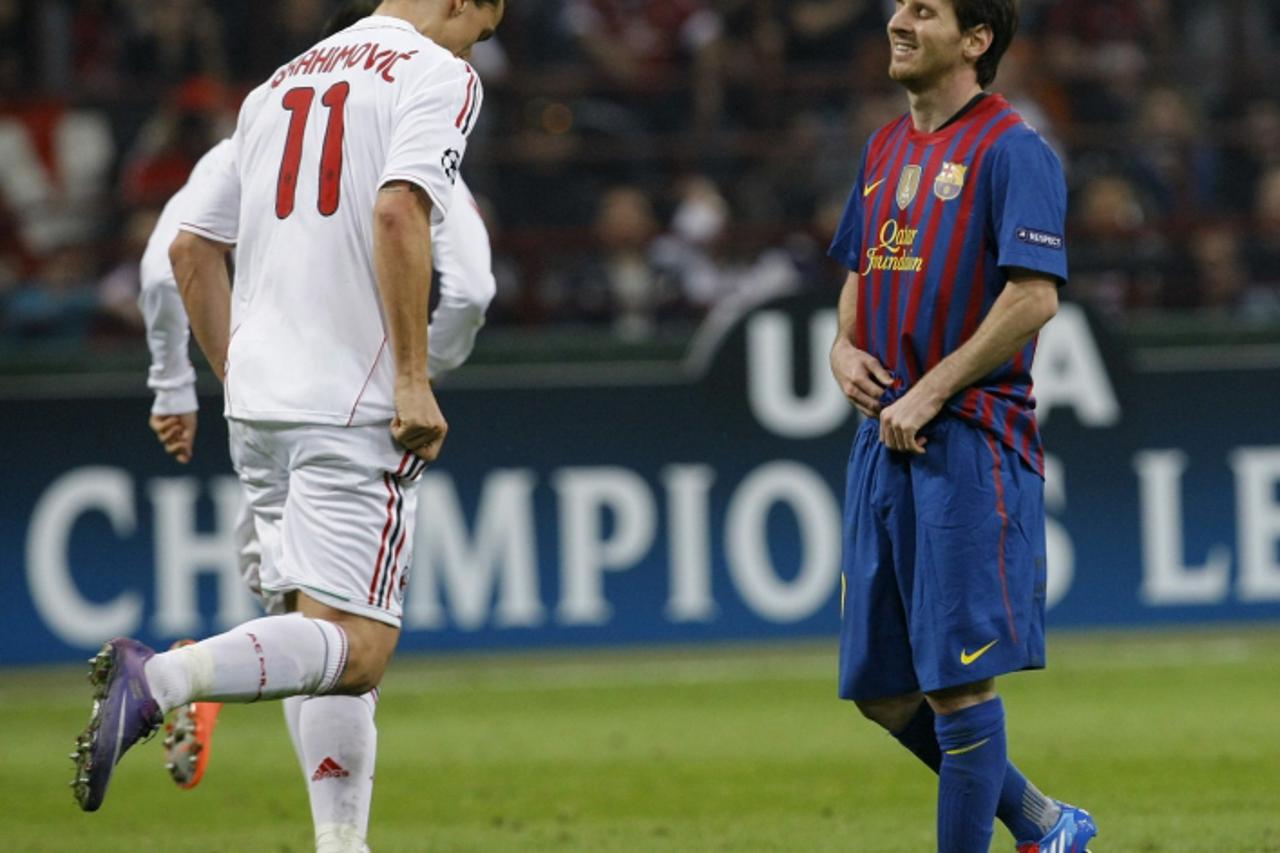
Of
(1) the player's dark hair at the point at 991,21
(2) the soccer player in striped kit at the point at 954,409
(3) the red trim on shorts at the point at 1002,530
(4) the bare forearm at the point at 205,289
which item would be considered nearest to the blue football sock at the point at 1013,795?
(2) the soccer player in striped kit at the point at 954,409

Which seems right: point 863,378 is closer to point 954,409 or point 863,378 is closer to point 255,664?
point 954,409

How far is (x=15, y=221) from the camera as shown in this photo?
12141 mm

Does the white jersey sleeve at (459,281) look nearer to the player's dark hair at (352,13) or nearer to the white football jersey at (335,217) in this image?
the player's dark hair at (352,13)

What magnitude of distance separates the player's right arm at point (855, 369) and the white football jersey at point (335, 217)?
3.45ft

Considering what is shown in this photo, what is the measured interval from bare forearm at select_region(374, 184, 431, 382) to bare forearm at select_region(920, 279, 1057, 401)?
1216 mm

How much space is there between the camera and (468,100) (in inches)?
188

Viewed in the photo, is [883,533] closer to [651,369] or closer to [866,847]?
[866,847]

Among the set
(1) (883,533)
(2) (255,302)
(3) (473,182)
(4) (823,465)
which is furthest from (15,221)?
(1) (883,533)

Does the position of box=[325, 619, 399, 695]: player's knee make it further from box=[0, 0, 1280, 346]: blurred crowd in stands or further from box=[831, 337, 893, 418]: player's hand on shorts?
box=[0, 0, 1280, 346]: blurred crowd in stands

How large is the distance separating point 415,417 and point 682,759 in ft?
10.9

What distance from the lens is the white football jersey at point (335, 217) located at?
476 centimetres

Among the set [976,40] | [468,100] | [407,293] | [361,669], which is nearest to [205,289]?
[407,293]

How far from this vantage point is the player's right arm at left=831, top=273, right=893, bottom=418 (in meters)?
4.93

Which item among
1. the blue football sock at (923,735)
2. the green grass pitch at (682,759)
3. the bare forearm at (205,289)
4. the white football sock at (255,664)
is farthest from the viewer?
the green grass pitch at (682,759)
